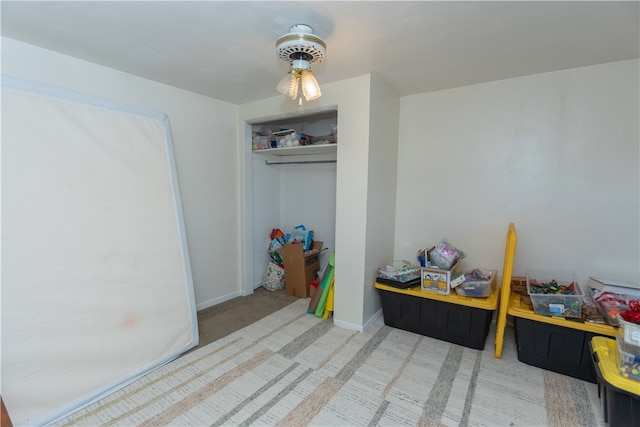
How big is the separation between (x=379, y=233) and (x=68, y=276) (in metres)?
2.28

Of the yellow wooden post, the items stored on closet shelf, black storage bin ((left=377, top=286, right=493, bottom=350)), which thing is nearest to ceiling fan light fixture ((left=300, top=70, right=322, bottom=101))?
the items stored on closet shelf

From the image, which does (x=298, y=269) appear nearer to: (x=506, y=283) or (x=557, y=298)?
(x=506, y=283)

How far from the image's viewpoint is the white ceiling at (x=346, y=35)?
1411 millimetres

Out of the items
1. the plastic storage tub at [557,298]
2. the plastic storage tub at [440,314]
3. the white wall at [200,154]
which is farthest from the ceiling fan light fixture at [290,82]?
the plastic storage tub at [557,298]

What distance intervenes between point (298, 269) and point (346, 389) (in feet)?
5.31

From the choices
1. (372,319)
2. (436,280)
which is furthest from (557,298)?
(372,319)

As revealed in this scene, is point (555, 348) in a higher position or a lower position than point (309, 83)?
lower

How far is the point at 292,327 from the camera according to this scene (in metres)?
2.59

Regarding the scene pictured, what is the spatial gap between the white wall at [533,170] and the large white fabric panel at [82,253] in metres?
2.24

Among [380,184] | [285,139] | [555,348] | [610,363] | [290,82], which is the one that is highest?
[290,82]

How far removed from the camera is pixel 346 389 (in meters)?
1.80

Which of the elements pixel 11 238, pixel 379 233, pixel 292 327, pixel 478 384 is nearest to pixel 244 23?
pixel 11 238

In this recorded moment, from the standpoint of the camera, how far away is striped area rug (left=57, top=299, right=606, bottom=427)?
5.17 feet

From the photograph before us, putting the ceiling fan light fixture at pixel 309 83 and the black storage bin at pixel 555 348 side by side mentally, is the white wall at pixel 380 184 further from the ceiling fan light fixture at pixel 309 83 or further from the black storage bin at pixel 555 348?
the black storage bin at pixel 555 348
